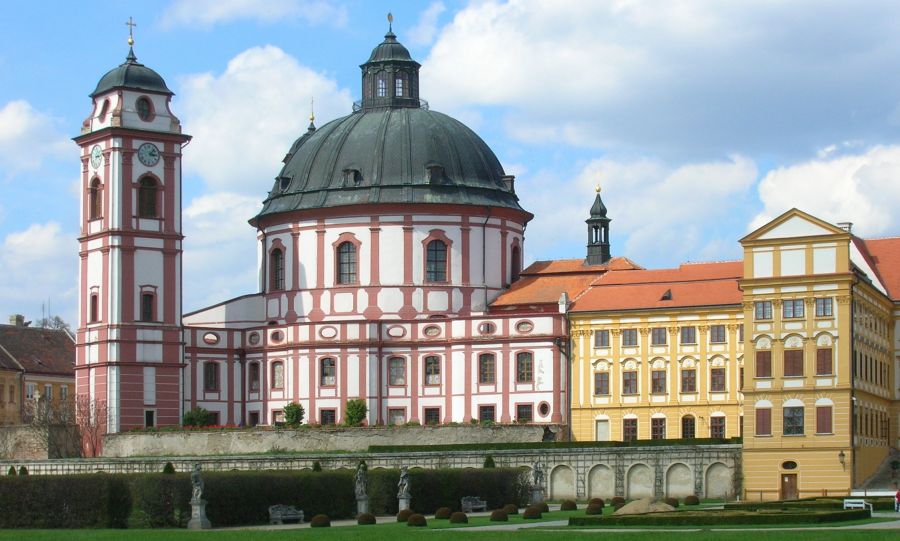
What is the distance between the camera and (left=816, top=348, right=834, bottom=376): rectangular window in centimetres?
8250

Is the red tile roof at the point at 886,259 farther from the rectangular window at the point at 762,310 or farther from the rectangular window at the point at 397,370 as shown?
the rectangular window at the point at 397,370

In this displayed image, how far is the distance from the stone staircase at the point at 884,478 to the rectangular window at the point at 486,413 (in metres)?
20.1

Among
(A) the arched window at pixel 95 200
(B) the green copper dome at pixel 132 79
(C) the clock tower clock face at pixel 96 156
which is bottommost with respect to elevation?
(A) the arched window at pixel 95 200

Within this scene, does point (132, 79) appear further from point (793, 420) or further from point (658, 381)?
point (793, 420)

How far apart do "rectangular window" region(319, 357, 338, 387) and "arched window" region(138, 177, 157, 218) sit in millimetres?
11751

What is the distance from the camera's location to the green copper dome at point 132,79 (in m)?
100

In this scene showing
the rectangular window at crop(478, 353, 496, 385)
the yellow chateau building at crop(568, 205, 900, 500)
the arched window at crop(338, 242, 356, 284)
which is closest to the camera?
the yellow chateau building at crop(568, 205, 900, 500)

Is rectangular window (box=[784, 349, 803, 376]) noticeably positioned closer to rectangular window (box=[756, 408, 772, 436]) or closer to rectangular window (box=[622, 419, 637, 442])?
rectangular window (box=[756, 408, 772, 436])

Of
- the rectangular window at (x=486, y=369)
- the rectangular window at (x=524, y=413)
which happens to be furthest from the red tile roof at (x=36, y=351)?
the rectangular window at (x=524, y=413)

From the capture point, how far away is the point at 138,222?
3927 inches

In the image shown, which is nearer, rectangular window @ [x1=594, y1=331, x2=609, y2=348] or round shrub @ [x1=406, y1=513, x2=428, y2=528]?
round shrub @ [x1=406, y1=513, x2=428, y2=528]

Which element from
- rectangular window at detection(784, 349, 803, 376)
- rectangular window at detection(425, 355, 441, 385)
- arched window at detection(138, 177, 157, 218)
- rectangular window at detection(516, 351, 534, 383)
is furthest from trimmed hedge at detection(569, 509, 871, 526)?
arched window at detection(138, 177, 157, 218)

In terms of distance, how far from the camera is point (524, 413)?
96.9m

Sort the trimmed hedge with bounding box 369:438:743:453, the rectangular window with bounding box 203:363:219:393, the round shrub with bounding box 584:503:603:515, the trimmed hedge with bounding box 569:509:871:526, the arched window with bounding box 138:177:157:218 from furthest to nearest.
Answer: the rectangular window with bounding box 203:363:219:393
the arched window with bounding box 138:177:157:218
the trimmed hedge with bounding box 369:438:743:453
the round shrub with bounding box 584:503:603:515
the trimmed hedge with bounding box 569:509:871:526
